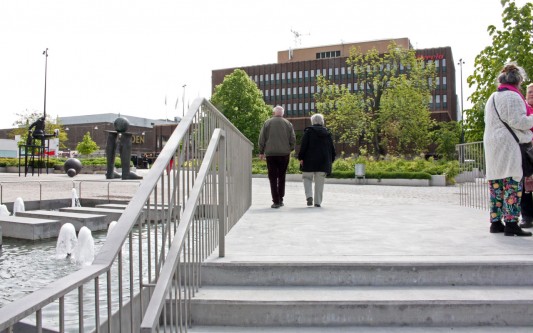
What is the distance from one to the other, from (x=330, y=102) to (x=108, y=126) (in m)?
78.1

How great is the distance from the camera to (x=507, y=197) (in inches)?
206

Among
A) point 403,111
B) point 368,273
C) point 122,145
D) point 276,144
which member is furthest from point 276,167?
point 403,111

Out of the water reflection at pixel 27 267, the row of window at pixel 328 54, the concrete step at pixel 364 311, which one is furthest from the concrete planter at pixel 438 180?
the row of window at pixel 328 54

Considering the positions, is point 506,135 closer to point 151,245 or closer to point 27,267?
point 151,245

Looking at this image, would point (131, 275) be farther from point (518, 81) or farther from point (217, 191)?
point (518, 81)

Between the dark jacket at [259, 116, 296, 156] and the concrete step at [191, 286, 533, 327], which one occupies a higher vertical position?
the dark jacket at [259, 116, 296, 156]

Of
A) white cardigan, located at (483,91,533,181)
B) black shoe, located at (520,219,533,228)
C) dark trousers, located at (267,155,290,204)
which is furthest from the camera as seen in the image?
dark trousers, located at (267,155,290,204)

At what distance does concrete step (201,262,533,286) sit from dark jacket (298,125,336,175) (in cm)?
517

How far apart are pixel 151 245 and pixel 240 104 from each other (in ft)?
185

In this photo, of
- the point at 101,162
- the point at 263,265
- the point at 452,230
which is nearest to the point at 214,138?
the point at 263,265

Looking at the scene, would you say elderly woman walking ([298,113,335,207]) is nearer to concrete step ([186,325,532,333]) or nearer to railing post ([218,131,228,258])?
railing post ([218,131,228,258])

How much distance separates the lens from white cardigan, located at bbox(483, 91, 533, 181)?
505cm

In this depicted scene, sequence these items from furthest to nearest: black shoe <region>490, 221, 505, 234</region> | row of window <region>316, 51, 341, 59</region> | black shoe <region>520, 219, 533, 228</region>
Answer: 1. row of window <region>316, 51, 341, 59</region>
2. black shoe <region>520, 219, 533, 228</region>
3. black shoe <region>490, 221, 505, 234</region>

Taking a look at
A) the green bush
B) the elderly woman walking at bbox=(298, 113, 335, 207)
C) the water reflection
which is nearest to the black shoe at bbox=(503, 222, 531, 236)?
the elderly woman walking at bbox=(298, 113, 335, 207)
